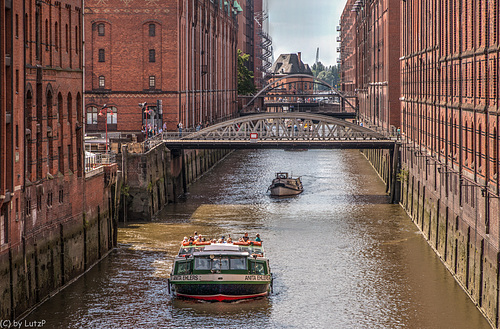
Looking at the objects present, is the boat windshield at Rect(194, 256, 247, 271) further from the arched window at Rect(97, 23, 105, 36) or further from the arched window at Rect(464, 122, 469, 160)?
the arched window at Rect(97, 23, 105, 36)

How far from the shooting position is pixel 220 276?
3681 cm

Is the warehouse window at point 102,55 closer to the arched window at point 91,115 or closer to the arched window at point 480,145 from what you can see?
the arched window at point 91,115

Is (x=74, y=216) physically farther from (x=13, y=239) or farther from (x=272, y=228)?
(x=272, y=228)

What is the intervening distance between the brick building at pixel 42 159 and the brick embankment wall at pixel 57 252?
42 millimetres

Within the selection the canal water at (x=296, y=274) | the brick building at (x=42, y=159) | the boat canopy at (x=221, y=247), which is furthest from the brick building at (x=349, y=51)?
the boat canopy at (x=221, y=247)

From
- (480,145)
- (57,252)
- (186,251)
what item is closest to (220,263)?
(186,251)

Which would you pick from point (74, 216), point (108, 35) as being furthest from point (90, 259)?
point (108, 35)

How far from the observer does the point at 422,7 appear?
62.9 m

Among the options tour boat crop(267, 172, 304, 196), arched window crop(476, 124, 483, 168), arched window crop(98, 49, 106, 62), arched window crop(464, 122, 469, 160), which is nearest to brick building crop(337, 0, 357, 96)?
arched window crop(98, 49, 106, 62)

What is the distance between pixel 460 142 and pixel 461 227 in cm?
525

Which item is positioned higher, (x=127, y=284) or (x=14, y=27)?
(x=14, y=27)

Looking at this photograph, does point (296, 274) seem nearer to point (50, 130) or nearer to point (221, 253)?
point (221, 253)

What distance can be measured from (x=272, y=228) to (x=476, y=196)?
66.7 feet

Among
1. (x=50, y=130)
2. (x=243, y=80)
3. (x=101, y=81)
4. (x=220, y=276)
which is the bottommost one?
(x=220, y=276)
